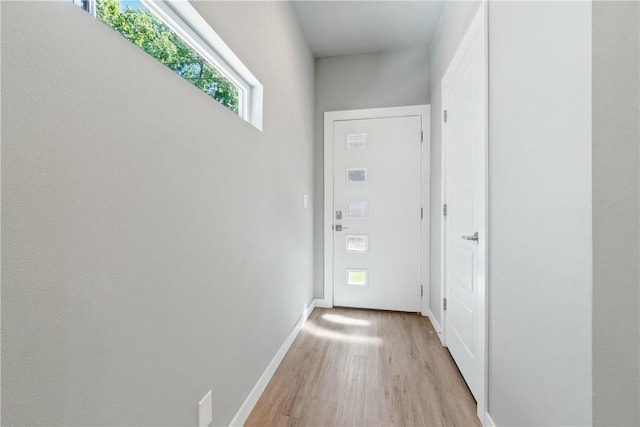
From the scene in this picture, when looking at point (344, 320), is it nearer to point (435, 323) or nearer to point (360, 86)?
point (435, 323)

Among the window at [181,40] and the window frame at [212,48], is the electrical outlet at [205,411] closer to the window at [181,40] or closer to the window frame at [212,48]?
the window at [181,40]

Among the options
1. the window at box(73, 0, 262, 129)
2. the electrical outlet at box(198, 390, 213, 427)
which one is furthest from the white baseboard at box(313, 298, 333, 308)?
the window at box(73, 0, 262, 129)

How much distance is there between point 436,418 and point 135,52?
6.59ft

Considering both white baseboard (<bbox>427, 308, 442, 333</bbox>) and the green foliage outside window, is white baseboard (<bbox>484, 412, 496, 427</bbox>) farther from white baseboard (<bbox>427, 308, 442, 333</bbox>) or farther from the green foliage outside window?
the green foliage outside window

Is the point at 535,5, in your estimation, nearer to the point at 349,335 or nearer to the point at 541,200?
the point at 541,200

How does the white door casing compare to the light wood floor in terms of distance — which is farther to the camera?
the white door casing

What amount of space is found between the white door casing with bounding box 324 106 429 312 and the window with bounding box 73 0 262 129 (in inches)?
64.9

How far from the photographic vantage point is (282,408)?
1492 millimetres

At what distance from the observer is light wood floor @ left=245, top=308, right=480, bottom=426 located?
144 cm

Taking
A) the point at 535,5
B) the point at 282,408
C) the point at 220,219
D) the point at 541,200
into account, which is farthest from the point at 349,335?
the point at 535,5

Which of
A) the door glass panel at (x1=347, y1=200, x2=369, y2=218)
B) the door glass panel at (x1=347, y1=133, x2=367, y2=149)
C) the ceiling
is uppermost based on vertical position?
the ceiling

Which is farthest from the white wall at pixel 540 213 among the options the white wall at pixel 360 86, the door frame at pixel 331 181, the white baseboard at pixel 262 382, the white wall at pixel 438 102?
the white wall at pixel 360 86

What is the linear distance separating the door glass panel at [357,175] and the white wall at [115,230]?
5.71ft

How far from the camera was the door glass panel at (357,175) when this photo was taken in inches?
117
